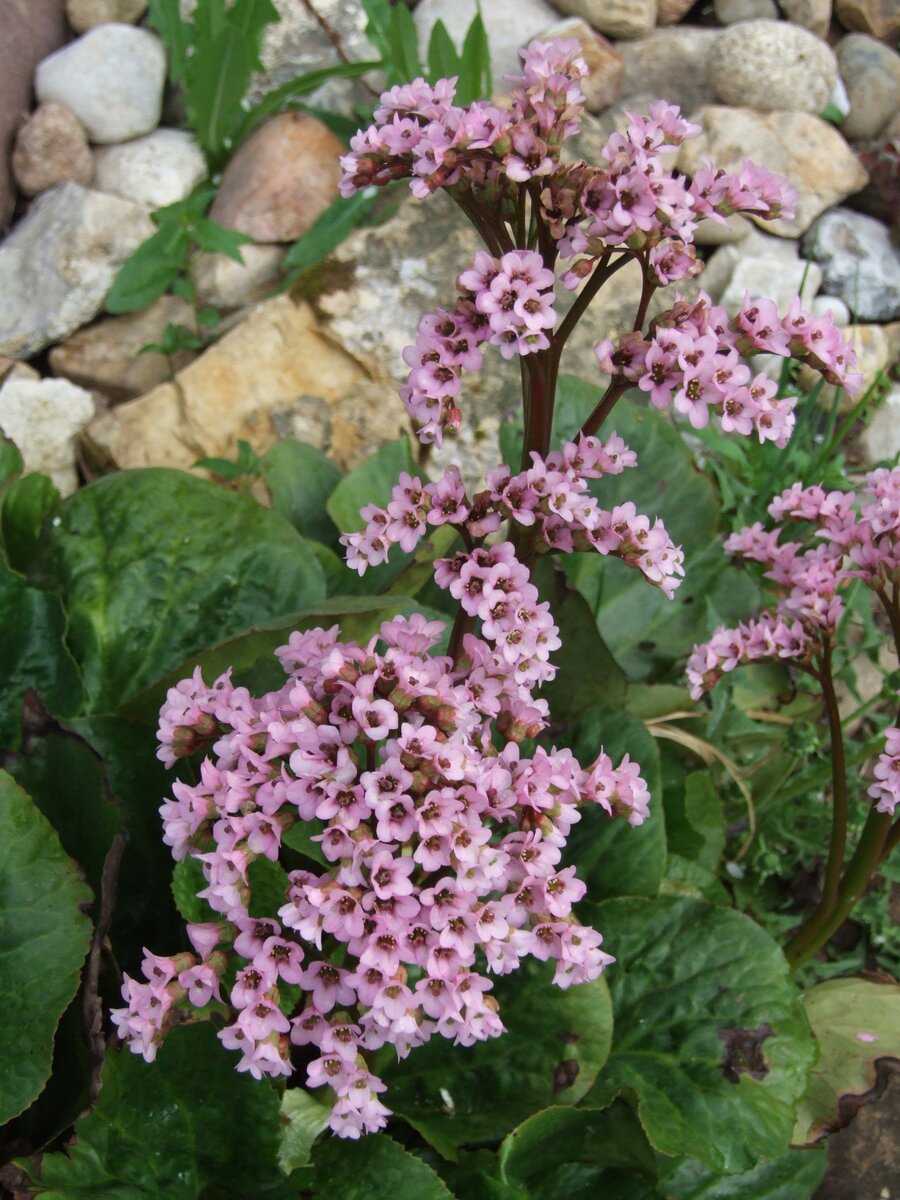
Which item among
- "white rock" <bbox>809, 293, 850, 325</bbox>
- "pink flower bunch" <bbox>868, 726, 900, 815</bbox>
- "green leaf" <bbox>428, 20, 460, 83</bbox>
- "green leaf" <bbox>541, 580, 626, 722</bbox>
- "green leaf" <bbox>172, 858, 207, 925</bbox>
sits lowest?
"white rock" <bbox>809, 293, 850, 325</bbox>

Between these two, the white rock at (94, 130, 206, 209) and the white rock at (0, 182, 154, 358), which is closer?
the white rock at (0, 182, 154, 358)

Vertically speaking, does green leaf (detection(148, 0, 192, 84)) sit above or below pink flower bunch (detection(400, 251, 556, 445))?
below

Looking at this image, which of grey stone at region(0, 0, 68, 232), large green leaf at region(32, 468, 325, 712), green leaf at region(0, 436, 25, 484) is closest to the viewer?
large green leaf at region(32, 468, 325, 712)

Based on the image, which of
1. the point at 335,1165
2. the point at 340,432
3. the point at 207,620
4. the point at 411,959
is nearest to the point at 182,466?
the point at 340,432

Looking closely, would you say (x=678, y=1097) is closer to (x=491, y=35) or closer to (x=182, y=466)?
(x=182, y=466)

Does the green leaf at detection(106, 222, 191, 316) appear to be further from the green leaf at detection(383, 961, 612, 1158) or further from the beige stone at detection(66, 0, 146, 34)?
the green leaf at detection(383, 961, 612, 1158)

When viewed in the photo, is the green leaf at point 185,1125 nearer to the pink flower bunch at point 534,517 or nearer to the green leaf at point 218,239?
the pink flower bunch at point 534,517

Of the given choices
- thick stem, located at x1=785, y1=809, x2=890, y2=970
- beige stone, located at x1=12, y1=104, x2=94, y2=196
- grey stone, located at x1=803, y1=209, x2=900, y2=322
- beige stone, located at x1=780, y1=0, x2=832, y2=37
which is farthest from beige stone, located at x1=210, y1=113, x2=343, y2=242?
thick stem, located at x1=785, y1=809, x2=890, y2=970
